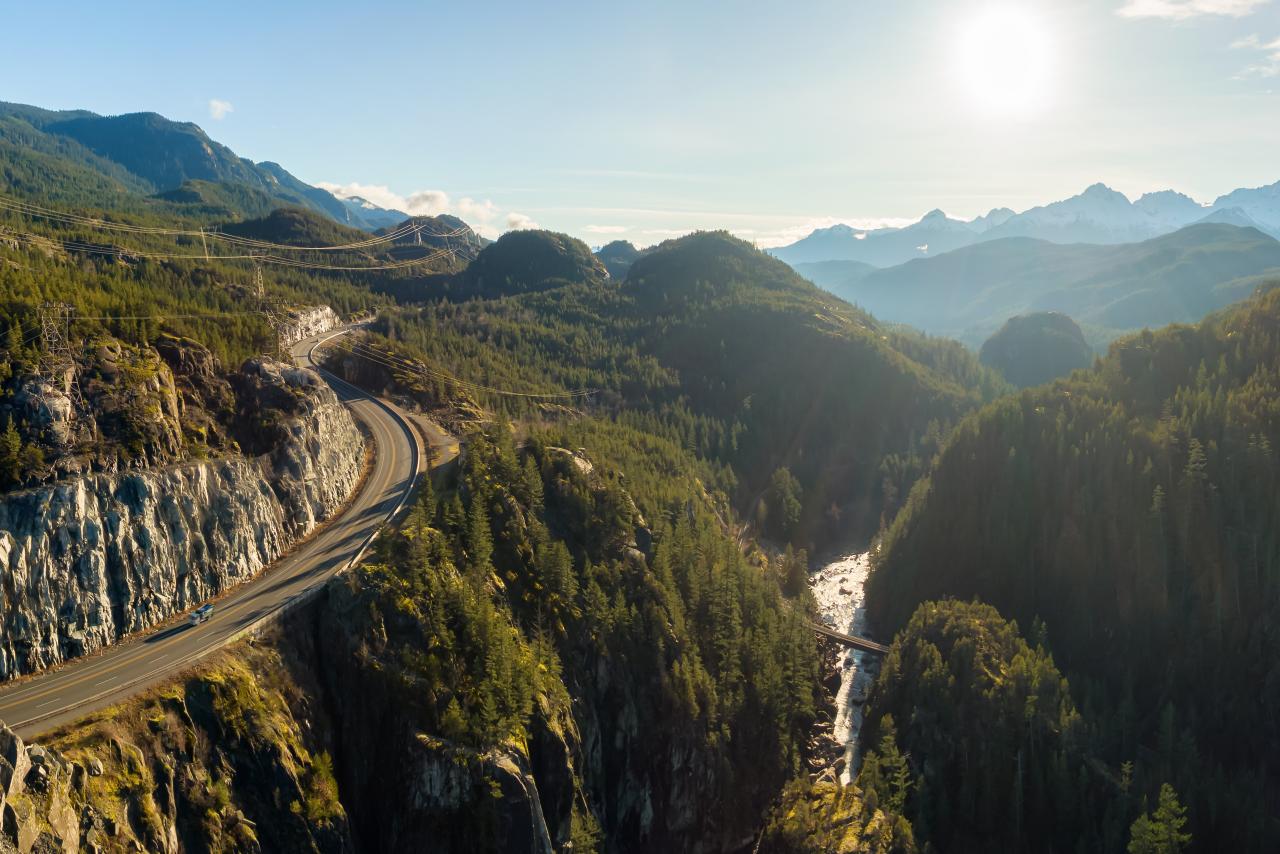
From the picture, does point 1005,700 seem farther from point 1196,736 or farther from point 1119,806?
point 1196,736

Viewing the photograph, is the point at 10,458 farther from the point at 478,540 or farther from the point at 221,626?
the point at 478,540

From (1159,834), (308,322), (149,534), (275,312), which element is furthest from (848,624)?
(275,312)

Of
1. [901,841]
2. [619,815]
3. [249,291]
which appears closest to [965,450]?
[901,841]

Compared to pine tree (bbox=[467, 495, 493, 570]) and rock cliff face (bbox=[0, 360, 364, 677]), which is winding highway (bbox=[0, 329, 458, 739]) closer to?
rock cliff face (bbox=[0, 360, 364, 677])

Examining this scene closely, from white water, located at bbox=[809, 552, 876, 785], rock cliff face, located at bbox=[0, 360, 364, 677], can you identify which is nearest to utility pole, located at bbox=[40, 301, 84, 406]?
rock cliff face, located at bbox=[0, 360, 364, 677]

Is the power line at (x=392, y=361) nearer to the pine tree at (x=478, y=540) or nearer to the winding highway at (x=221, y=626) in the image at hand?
the winding highway at (x=221, y=626)

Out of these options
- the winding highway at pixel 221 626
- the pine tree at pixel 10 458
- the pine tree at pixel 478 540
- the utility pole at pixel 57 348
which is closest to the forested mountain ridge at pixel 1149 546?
the pine tree at pixel 478 540
